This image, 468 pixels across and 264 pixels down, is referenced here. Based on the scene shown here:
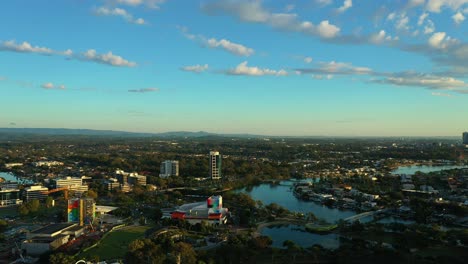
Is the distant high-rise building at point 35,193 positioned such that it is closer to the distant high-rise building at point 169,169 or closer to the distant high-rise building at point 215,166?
the distant high-rise building at point 169,169

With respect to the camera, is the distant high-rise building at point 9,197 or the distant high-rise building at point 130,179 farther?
the distant high-rise building at point 130,179

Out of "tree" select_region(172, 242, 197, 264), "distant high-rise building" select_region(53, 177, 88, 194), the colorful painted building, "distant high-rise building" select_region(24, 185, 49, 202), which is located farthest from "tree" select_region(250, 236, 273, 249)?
"distant high-rise building" select_region(53, 177, 88, 194)

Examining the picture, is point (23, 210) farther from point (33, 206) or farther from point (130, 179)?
point (130, 179)

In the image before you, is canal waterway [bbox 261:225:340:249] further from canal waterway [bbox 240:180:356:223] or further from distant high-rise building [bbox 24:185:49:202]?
distant high-rise building [bbox 24:185:49:202]

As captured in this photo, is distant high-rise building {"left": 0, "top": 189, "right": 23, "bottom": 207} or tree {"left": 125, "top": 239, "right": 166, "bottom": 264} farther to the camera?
distant high-rise building {"left": 0, "top": 189, "right": 23, "bottom": 207}

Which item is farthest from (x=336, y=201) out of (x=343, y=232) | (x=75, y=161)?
(x=75, y=161)

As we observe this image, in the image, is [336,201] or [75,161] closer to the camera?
[336,201]

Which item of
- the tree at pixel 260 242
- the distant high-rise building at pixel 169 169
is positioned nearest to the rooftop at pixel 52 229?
the tree at pixel 260 242

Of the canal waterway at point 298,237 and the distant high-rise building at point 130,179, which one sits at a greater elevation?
the distant high-rise building at point 130,179

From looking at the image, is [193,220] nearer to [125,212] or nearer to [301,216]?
[125,212]
